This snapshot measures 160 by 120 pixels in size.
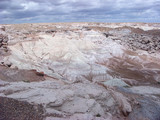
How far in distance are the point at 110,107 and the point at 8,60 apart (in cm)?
1381

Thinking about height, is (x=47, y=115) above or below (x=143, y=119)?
above

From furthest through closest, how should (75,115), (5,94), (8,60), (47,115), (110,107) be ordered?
(8,60) → (110,107) → (5,94) → (75,115) → (47,115)

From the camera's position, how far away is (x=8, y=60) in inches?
827

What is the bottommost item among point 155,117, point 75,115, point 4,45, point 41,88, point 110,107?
point 155,117

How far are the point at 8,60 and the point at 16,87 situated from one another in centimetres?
946

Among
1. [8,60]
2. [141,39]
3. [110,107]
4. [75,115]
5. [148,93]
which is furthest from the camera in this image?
[141,39]

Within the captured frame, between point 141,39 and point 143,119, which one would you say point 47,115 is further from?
point 141,39

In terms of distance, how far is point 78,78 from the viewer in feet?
77.1

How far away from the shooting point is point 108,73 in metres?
25.2

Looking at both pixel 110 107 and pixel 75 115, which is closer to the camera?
pixel 75 115

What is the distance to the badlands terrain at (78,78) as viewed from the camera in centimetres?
1110

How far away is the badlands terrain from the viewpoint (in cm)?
1110

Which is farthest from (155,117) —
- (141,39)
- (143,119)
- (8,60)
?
(141,39)

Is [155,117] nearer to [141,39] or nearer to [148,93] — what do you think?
[148,93]
